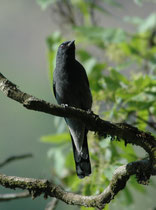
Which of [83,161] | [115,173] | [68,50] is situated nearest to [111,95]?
[83,161]

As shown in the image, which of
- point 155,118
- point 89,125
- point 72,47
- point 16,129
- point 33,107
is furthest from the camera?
point 16,129

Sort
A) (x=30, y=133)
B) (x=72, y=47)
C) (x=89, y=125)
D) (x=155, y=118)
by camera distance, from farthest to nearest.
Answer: (x=30, y=133) < (x=72, y=47) < (x=155, y=118) < (x=89, y=125)

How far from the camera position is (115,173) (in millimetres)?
3260

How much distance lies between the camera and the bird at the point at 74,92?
16.4ft

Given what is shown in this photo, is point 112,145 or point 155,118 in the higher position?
point 155,118

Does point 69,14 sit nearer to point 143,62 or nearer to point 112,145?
point 143,62

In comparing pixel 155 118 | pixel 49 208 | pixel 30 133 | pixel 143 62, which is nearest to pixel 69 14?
pixel 143 62

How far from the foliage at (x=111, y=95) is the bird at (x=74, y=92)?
0.45ft

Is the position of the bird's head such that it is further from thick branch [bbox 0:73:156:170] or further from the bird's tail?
thick branch [bbox 0:73:156:170]

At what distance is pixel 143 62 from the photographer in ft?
20.0

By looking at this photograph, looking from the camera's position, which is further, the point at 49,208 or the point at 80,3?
the point at 80,3

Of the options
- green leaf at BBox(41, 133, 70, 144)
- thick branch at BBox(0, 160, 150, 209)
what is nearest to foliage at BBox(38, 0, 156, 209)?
green leaf at BBox(41, 133, 70, 144)

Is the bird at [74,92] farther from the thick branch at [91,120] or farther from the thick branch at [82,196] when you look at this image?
the thick branch at [91,120]

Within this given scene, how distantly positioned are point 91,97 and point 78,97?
17 cm
